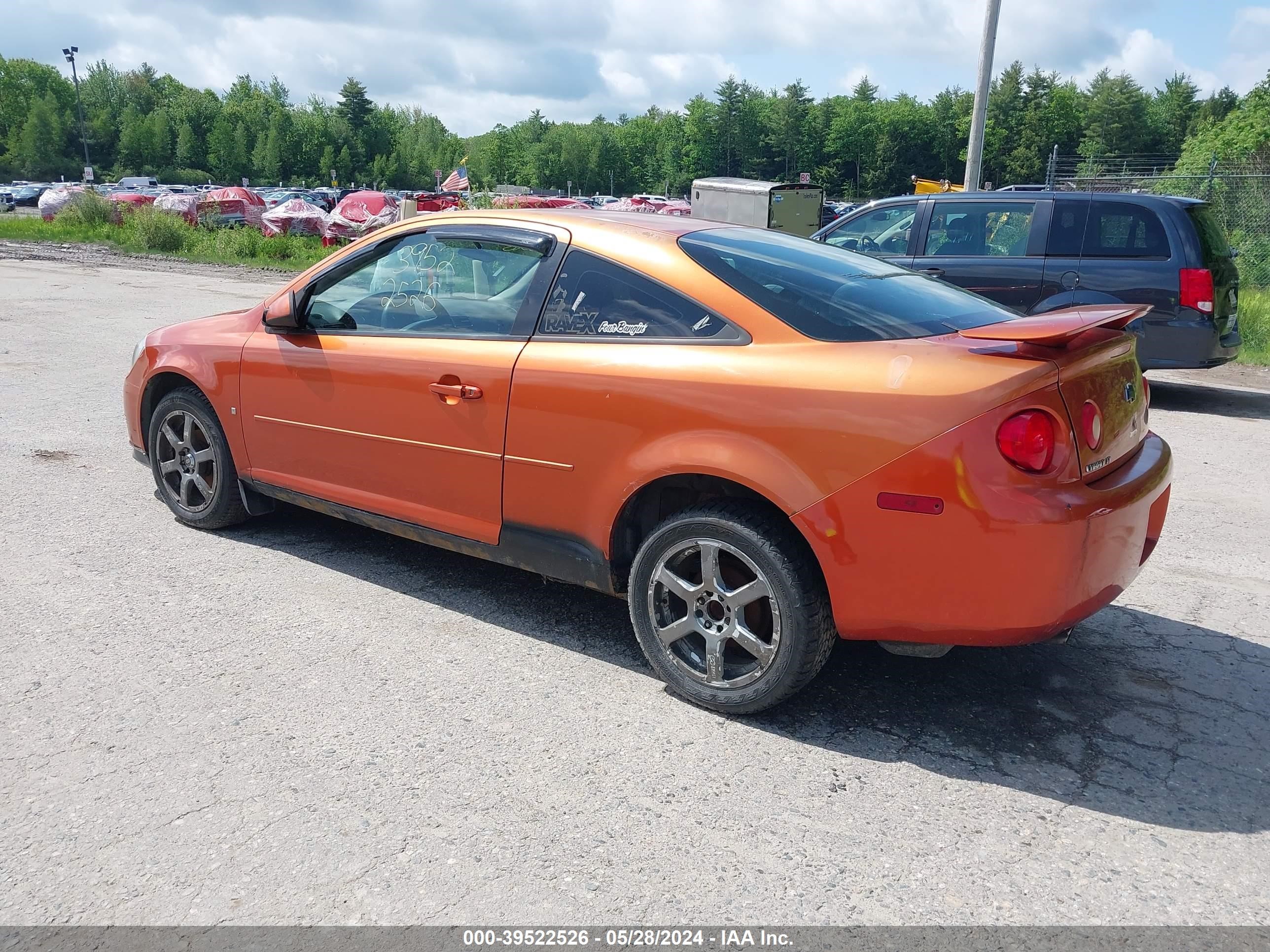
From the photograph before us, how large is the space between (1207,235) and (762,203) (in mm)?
11988

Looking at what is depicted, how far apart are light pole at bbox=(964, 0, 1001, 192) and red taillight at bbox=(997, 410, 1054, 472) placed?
1230cm

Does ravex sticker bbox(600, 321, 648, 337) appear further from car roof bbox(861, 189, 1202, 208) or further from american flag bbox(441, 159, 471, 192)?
american flag bbox(441, 159, 471, 192)

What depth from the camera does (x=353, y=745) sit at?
320 centimetres

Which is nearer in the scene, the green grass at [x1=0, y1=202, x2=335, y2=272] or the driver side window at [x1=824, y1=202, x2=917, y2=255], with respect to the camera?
the driver side window at [x1=824, y1=202, x2=917, y2=255]

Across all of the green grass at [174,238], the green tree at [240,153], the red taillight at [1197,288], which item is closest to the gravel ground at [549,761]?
the red taillight at [1197,288]

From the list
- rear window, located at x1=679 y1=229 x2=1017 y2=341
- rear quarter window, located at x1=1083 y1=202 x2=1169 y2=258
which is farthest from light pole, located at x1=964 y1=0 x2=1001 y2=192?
rear window, located at x1=679 y1=229 x2=1017 y2=341

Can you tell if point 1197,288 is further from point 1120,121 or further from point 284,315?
point 1120,121

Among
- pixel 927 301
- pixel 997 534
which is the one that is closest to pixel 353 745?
pixel 997 534

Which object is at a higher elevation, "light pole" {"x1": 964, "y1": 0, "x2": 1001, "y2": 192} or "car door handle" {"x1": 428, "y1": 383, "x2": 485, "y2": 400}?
"light pole" {"x1": 964, "y1": 0, "x2": 1001, "y2": 192}

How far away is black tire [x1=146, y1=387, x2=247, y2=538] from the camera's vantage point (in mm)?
4992

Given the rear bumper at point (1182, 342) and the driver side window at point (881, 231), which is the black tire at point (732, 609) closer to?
the rear bumper at point (1182, 342)

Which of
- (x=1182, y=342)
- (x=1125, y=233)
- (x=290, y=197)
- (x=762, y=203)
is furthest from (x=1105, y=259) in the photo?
(x=290, y=197)

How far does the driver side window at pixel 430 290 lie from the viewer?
4.04 metres

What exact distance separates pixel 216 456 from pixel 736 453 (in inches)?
114
